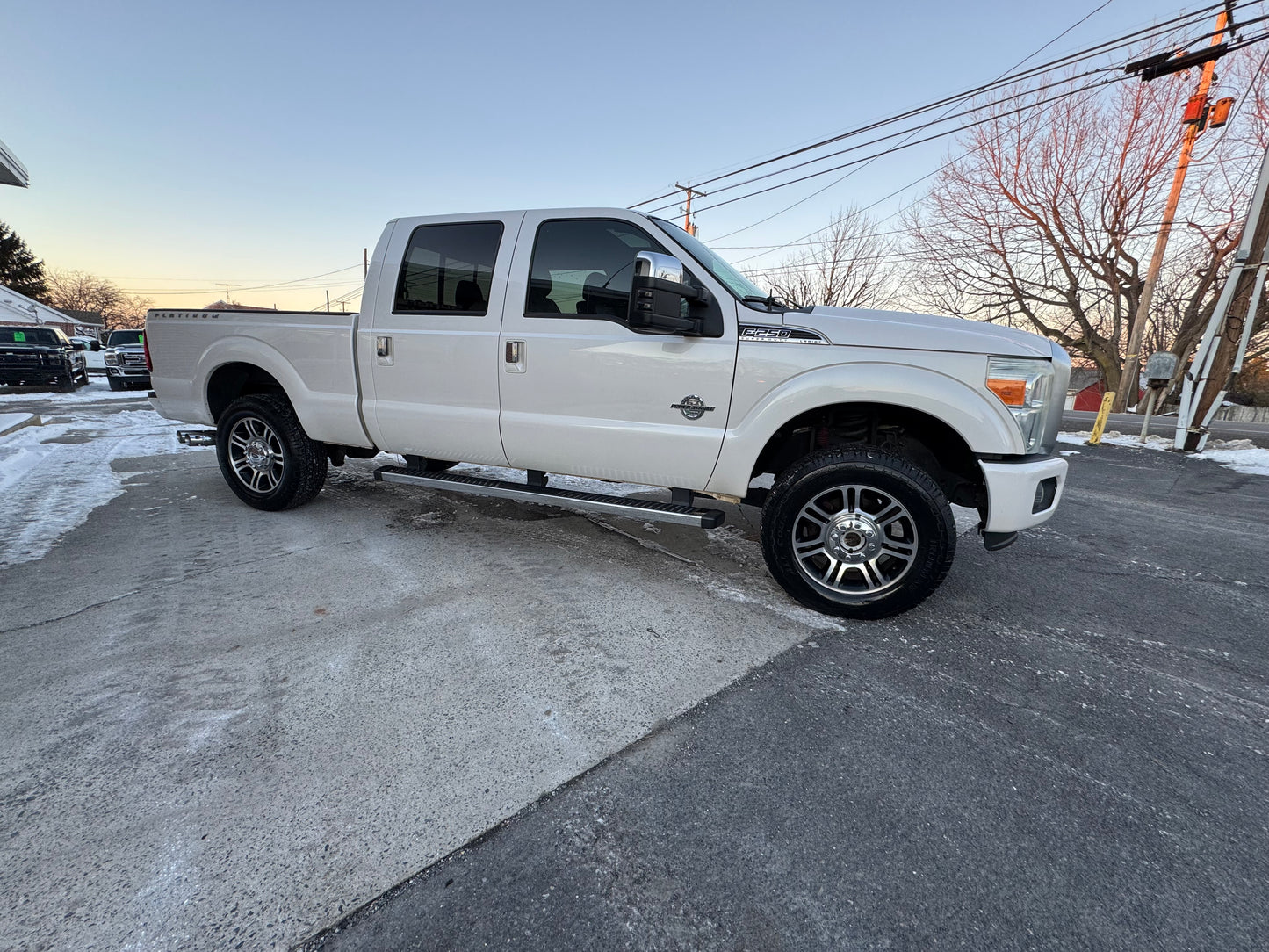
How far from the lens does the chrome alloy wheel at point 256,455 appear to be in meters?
4.47

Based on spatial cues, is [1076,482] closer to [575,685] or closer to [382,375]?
[575,685]

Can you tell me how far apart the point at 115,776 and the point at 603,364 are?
2.61m

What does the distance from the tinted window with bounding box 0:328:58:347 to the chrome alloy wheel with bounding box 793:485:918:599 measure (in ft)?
63.9

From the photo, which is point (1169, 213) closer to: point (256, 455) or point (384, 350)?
point (384, 350)

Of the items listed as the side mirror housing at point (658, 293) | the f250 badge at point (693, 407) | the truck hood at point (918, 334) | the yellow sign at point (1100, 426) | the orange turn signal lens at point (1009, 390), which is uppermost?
the side mirror housing at point (658, 293)

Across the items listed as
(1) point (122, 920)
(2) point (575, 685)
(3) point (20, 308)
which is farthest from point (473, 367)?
(3) point (20, 308)

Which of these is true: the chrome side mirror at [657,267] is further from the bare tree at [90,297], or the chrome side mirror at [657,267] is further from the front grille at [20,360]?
the bare tree at [90,297]

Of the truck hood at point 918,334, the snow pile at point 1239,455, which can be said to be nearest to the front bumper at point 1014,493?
the truck hood at point 918,334

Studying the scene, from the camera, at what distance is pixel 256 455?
4520mm

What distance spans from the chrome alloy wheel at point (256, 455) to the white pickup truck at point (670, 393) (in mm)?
56

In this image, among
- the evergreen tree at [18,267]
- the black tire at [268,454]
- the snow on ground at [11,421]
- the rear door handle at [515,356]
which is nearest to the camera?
the rear door handle at [515,356]

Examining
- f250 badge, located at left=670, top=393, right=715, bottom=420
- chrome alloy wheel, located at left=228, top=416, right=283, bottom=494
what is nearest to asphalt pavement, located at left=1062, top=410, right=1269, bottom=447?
f250 badge, located at left=670, top=393, right=715, bottom=420

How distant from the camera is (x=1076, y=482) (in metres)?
6.66

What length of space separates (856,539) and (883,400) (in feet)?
2.33
